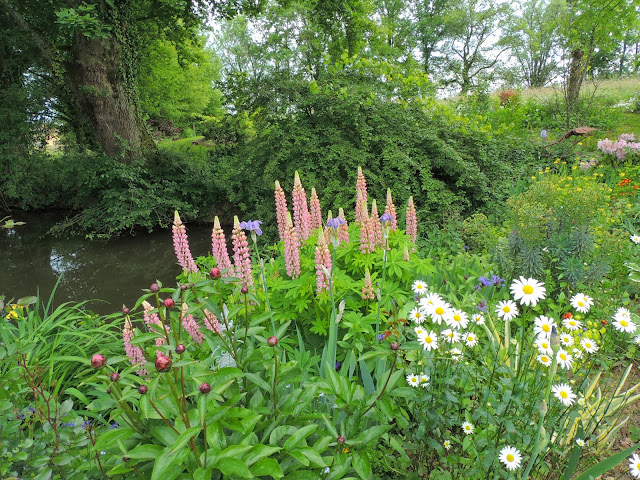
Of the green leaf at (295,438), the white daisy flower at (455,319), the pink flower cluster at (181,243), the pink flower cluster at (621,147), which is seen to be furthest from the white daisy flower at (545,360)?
the pink flower cluster at (621,147)

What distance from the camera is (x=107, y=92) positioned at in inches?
356

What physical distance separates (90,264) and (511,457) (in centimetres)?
964

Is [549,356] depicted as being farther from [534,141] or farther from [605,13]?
[605,13]

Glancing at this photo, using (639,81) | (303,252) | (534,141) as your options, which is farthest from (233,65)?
(303,252)

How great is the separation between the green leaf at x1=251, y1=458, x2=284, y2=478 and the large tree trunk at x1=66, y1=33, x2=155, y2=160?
1012cm

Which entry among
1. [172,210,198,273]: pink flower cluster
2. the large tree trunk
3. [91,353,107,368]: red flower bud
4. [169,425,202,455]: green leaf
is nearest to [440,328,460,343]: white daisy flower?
[169,425,202,455]: green leaf

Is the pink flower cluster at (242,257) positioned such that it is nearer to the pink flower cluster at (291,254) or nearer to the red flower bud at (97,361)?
the pink flower cluster at (291,254)

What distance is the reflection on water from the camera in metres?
7.14

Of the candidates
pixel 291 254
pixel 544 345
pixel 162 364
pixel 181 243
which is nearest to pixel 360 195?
pixel 291 254

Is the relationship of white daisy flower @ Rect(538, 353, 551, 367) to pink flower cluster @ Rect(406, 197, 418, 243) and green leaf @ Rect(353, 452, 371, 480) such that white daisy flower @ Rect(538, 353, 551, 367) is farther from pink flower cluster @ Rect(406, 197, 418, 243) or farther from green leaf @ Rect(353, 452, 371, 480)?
pink flower cluster @ Rect(406, 197, 418, 243)

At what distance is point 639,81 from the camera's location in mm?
14359

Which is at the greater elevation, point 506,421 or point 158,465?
point 158,465

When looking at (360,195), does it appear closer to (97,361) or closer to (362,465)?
(362,465)

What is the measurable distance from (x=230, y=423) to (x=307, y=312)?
1.39m
